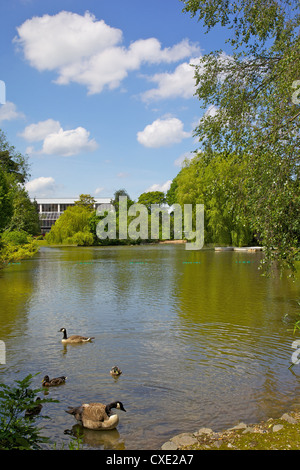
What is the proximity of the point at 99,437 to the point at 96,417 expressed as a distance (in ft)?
0.92

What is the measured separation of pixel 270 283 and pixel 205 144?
42.0ft

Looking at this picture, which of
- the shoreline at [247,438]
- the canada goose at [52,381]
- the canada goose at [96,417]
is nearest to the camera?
the shoreline at [247,438]

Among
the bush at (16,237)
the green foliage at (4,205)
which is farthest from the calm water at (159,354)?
the bush at (16,237)

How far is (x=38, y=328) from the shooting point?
12.8 meters

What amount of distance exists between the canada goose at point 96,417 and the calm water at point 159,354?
130 millimetres

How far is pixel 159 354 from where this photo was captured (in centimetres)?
1005

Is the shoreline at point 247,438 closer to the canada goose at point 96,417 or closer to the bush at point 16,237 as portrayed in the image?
the canada goose at point 96,417

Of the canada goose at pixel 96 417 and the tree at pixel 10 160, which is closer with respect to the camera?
the canada goose at pixel 96 417

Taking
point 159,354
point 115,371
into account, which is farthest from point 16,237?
point 115,371

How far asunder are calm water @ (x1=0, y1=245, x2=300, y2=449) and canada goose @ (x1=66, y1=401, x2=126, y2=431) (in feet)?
0.43

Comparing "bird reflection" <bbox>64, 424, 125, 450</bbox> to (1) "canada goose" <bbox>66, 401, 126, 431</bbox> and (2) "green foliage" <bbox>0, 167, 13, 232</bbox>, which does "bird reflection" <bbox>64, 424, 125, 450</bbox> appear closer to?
(1) "canada goose" <bbox>66, 401, 126, 431</bbox>

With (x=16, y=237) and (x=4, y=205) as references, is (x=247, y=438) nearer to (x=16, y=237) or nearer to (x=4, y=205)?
(x=4, y=205)

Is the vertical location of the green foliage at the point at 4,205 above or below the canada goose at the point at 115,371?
above

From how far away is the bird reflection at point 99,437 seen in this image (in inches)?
238
